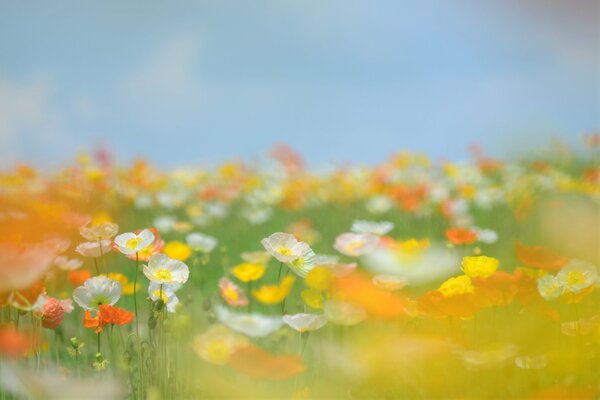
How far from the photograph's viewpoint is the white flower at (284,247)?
0.69 metres

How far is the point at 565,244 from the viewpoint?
1.34 meters

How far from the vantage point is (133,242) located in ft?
2.35

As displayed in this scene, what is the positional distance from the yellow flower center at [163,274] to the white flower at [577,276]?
386 mm

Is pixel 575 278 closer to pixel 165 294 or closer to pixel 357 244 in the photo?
pixel 357 244

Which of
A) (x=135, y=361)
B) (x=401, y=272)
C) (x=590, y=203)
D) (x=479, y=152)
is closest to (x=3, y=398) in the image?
(x=135, y=361)

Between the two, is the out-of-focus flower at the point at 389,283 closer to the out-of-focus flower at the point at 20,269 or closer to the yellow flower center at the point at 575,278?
the yellow flower center at the point at 575,278

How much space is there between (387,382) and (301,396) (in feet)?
0.28

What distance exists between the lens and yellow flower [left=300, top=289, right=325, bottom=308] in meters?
0.76

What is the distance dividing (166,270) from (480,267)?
0.31 meters

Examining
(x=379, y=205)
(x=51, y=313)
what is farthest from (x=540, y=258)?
(x=379, y=205)

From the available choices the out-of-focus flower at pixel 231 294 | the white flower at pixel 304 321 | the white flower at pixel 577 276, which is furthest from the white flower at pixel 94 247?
the white flower at pixel 577 276

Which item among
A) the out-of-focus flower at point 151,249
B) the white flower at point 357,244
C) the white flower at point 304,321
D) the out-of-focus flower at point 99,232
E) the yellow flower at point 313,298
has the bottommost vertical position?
the white flower at point 304,321

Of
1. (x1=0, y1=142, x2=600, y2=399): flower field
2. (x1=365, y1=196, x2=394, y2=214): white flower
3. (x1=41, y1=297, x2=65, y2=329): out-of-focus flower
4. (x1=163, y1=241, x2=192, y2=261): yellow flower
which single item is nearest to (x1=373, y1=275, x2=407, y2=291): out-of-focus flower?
(x1=0, y1=142, x2=600, y2=399): flower field

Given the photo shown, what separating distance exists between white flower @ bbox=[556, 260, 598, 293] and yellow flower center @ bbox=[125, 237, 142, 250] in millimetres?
419
